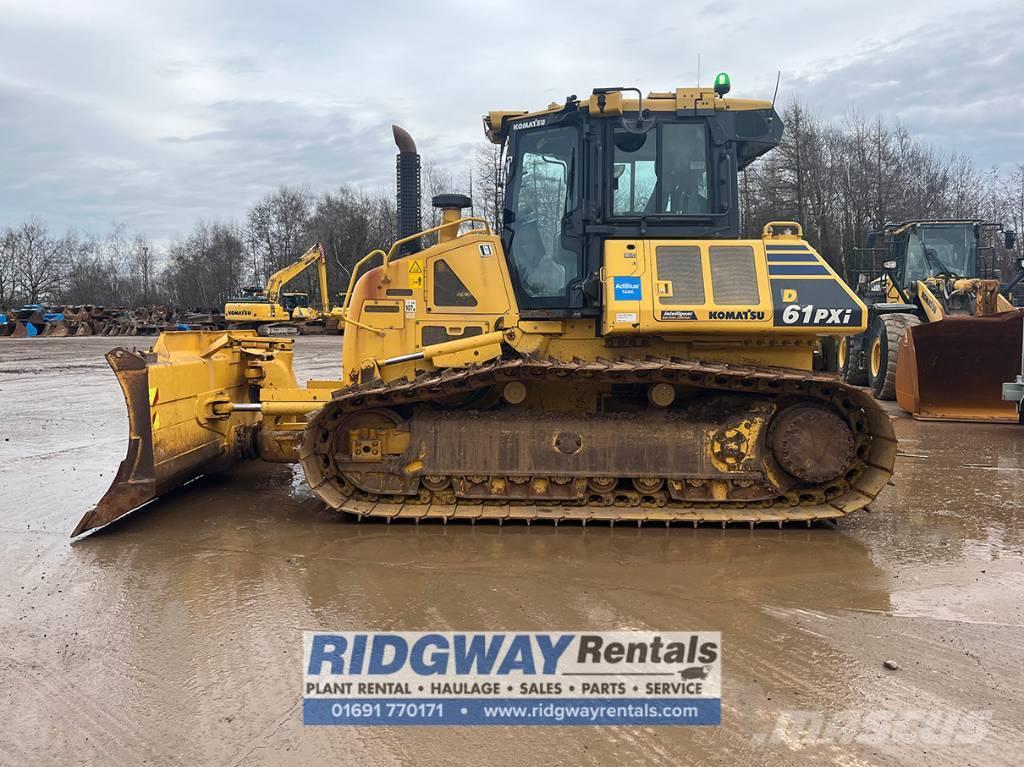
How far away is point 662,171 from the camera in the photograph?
5.65 m

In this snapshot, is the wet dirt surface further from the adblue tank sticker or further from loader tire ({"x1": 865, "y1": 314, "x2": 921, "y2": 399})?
loader tire ({"x1": 865, "y1": 314, "x2": 921, "y2": 399})

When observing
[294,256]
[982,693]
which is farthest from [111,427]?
[294,256]

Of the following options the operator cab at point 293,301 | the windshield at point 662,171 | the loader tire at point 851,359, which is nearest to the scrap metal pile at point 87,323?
the operator cab at point 293,301

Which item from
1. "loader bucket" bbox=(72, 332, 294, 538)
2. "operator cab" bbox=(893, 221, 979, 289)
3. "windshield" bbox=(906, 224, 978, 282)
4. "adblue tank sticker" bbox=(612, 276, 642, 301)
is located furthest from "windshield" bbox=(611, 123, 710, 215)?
"windshield" bbox=(906, 224, 978, 282)

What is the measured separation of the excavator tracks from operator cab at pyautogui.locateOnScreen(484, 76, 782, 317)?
Answer: 35.2 inches

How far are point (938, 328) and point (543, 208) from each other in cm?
704

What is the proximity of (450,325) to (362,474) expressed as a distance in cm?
141

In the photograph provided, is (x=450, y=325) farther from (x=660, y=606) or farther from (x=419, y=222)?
(x=660, y=606)

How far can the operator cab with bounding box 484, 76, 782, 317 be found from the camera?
5.63 m

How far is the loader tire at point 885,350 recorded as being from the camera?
38.4ft

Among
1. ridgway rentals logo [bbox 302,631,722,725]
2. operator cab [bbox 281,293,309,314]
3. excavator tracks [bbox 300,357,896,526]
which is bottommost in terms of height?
ridgway rentals logo [bbox 302,631,722,725]

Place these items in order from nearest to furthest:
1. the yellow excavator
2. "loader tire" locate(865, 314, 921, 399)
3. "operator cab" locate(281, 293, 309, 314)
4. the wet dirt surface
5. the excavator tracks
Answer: the wet dirt surface < the excavator tracks < "loader tire" locate(865, 314, 921, 399) < the yellow excavator < "operator cab" locate(281, 293, 309, 314)

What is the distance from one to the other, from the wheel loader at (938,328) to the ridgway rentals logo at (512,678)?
852cm

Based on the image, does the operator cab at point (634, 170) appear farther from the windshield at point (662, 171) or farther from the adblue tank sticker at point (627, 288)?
the adblue tank sticker at point (627, 288)
